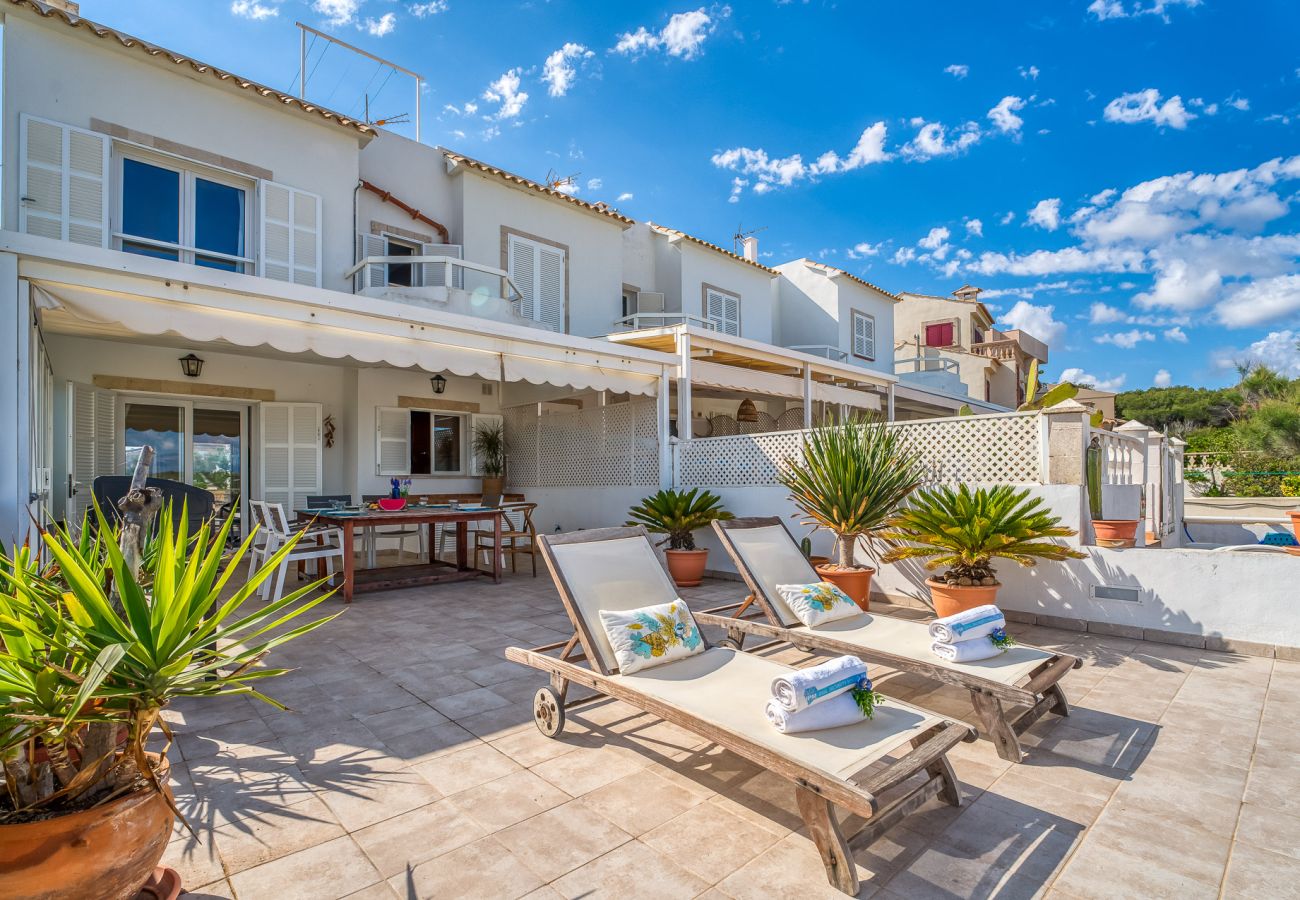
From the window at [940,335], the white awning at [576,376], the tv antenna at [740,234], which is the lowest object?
the white awning at [576,376]

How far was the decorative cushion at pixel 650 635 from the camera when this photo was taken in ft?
11.3

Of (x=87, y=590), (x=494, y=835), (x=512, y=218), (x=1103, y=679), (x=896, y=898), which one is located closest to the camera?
(x=87, y=590)

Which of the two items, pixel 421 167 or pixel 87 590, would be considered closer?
pixel 87 590

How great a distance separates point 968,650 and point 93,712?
12.6ft

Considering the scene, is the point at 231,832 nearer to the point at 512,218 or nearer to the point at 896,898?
the point at 896,898

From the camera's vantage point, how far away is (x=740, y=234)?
19.6 m

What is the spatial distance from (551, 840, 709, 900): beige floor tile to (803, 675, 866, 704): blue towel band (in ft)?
2.59

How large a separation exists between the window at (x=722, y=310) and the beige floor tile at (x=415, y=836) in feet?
46.1

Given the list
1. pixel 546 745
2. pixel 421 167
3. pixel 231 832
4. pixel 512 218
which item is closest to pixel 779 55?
pixel 512 218

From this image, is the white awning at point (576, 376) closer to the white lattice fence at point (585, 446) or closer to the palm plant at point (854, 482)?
the white lattice fence at point (585, 446)

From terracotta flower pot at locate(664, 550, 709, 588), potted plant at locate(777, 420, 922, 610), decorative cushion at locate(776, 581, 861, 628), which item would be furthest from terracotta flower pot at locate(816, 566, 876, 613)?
terracotta flower pot at locate(664, 550, 709, 588)

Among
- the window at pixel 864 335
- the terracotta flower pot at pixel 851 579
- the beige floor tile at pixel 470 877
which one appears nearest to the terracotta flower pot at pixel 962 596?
the terracotta flower pot at pixel 851 579

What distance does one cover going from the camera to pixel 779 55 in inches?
480

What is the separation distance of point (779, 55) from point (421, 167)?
7.14 m
